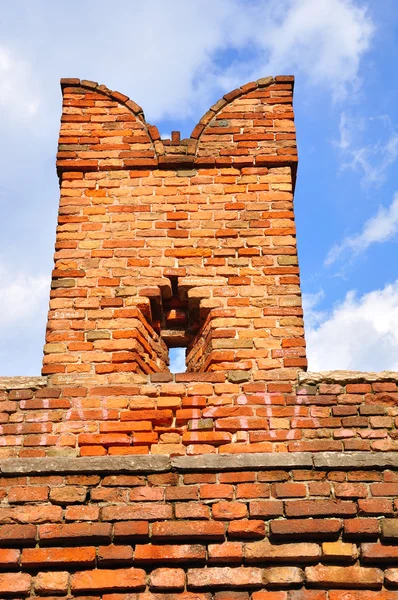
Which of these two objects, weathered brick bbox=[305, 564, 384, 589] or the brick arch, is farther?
the brick arch

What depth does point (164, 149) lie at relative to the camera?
4.48 metres

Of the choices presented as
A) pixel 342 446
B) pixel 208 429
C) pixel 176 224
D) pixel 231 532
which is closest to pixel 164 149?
pixel 176 224

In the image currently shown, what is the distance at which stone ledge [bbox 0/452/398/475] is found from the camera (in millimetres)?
3109

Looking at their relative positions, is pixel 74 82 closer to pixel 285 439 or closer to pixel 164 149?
pixel 164 149

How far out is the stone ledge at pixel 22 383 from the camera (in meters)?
3.50

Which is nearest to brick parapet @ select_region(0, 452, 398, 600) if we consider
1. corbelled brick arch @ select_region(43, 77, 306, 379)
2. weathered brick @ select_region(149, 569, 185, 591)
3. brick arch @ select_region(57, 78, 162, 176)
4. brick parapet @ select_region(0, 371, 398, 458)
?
weathered brick @ select_region(149, 569, 185, 591)

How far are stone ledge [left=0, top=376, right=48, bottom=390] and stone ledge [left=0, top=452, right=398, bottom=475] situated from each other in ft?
1.63

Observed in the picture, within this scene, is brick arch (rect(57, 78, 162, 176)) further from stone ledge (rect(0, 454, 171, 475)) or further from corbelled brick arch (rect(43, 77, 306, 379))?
stone ledge (rect(0, 454, 171, 475))

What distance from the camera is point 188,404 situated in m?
3.43

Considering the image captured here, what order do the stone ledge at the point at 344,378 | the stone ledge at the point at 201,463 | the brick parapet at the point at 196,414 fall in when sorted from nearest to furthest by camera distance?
the stone ledge at the point at 201,463 < the brick parapet at the point at 196,414 < the stone ledge at the point at 344,378

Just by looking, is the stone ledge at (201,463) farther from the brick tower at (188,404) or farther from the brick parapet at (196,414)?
the brick parapet at (196,414)

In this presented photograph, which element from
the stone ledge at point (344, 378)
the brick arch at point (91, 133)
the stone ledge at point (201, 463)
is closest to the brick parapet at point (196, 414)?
the stone ledge at point (344, 378)

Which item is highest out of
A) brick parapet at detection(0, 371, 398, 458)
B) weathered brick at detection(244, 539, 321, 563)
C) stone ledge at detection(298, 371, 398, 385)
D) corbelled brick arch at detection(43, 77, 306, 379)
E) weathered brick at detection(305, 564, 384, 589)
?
corbelled brick arch at detection(43, 77, 306, 379)

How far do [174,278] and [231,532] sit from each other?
68.8 inches
